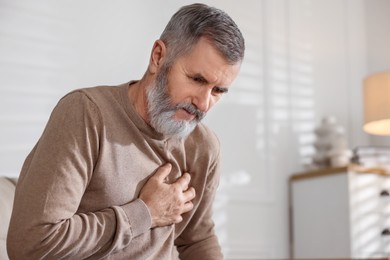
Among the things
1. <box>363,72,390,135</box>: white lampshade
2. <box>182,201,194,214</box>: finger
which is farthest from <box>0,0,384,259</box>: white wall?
<box>182,201,194,214</box>: finger

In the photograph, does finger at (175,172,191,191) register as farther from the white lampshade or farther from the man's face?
the white lampshade

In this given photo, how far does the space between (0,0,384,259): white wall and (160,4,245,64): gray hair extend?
1440 millimetres

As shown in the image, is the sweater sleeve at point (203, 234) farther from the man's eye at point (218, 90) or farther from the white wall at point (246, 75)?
the white wall at point (246, 75)

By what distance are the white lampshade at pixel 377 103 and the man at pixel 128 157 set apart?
197 cm

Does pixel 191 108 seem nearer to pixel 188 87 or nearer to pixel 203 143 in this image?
pixel 188 87

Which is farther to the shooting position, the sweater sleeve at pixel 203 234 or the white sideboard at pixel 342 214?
the white sideboard at pixel 342 214

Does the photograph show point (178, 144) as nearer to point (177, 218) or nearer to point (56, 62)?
point (177, 218)

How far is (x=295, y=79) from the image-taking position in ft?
13.1

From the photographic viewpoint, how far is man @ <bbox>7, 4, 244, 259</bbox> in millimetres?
1364

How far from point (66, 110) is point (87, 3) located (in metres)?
1.73

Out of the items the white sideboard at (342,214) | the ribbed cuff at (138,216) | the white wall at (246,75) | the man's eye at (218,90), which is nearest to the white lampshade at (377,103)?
the white sideboard at (342,214)

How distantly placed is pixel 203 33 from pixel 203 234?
0.61 metres

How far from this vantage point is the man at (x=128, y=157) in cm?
136

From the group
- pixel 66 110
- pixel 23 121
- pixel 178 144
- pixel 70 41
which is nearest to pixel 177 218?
pixel 178 144
